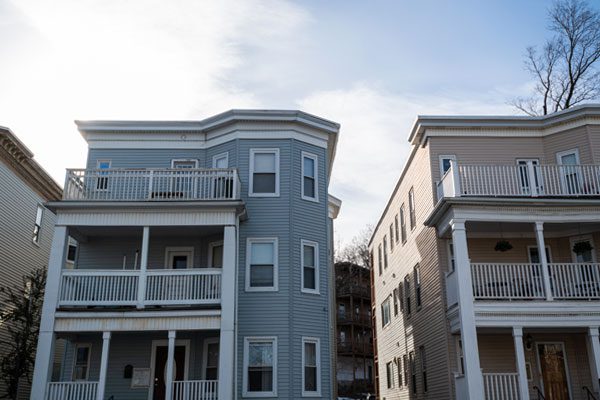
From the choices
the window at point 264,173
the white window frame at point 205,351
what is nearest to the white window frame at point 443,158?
the window at point 264,173

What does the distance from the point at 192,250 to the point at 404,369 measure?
11672mm

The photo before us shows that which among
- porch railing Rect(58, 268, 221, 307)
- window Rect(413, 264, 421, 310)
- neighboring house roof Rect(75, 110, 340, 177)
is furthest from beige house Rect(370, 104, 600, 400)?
porch railing Rect(58, 268, 221, 307)

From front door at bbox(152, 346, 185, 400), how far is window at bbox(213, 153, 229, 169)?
654cm

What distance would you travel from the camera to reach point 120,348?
65.9 ft

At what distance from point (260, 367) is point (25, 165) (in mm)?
13771

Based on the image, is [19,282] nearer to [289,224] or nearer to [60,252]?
[60,252]

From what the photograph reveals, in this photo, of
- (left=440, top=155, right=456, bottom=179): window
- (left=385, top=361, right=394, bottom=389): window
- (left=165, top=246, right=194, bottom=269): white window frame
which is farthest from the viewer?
(left=385, top=361, right=394, bottom=389): window

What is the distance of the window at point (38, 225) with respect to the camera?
27.0m

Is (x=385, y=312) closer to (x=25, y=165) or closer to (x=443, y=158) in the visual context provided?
(x=443, y=158)

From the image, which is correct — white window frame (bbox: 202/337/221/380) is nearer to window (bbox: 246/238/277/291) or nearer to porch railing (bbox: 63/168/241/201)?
window (bbox: 246/238/277/291)

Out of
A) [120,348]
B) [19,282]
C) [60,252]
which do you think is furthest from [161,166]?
[19,282]

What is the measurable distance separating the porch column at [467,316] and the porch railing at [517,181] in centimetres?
154

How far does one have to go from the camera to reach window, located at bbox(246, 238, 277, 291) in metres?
20.1

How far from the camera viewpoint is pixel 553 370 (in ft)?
64.0
